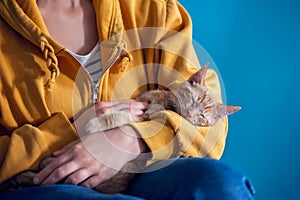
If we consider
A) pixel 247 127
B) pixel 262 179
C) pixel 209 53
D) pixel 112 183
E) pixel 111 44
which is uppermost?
pixel 111 44

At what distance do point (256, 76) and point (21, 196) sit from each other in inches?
38.6

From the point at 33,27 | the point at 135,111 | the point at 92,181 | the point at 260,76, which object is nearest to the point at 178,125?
the point at 135,111

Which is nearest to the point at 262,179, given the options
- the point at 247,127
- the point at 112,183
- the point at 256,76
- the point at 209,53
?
the point at 247,127

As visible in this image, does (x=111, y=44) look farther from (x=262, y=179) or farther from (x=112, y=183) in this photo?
(x=262, y=179)

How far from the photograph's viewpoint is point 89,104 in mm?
1095

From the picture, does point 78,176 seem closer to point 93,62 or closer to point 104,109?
point 104,109

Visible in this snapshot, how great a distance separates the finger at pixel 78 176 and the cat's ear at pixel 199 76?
0.38m

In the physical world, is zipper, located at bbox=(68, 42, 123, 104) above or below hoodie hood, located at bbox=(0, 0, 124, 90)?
below

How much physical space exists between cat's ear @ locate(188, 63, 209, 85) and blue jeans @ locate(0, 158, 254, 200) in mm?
257

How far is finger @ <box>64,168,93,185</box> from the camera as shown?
955mm

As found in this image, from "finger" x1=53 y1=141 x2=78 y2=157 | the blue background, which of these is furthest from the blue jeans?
the blue background

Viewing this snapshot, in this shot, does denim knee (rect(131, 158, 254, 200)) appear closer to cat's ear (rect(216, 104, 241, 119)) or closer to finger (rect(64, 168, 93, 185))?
finger (rect(64, 168, 93, 185))

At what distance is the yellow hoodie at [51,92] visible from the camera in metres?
1.00

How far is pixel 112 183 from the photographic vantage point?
1.01m
